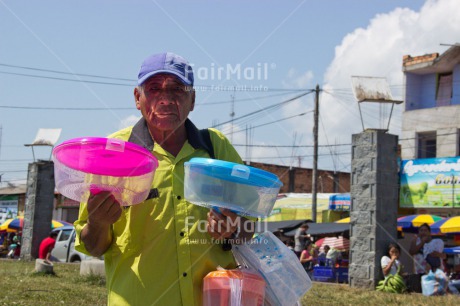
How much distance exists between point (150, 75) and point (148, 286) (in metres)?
0.95

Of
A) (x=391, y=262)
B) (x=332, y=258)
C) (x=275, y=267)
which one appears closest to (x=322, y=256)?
(x=332, y=258)

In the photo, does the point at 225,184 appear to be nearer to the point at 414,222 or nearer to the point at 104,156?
the point at 104,156

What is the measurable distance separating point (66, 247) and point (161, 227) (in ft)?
72.5

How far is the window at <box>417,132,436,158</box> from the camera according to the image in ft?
114

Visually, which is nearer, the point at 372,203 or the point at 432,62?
the point at 372,203

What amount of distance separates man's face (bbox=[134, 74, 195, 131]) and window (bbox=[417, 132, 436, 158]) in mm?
33429

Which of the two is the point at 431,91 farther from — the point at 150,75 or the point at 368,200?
the point at 150,75

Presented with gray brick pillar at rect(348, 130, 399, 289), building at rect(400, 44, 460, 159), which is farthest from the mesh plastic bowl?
building at rect(400, 44, 460, 159)

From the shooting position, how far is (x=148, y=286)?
2.84m

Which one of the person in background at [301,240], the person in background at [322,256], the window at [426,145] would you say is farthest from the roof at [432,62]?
the person in background at [301,240]

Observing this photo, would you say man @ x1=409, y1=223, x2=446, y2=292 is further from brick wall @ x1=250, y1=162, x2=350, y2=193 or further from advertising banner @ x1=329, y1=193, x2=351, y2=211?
brick wall @ x1=250, y1=162, x2=350, y2=193

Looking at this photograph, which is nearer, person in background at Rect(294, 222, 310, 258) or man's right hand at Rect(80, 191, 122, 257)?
man's right hand at Rect(80, 191, 122, 257)

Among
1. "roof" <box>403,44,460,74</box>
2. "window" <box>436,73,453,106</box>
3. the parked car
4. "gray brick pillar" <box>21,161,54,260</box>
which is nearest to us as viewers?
"gray brick pillar" <box>21,161,54,260</box>

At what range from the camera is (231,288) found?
108 inches
